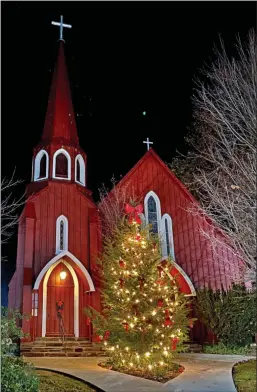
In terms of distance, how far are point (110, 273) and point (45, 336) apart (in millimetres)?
6687

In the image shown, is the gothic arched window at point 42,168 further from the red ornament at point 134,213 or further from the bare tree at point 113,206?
the red ornament at point 134,213

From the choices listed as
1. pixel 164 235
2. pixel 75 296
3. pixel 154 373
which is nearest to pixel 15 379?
pixel 154 373

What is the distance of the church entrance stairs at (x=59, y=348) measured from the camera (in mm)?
14258

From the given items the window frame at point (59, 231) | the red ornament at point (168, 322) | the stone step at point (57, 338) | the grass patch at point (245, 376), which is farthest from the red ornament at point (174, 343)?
the window frame at point (59, 231)

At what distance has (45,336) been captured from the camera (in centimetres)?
1557

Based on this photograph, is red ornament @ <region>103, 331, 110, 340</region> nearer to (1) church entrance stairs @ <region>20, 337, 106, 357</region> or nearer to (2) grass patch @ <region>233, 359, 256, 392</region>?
(2) grass patch @ <region>233, 359, 256, 392</region>

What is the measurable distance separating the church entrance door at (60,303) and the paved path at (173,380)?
154 inches

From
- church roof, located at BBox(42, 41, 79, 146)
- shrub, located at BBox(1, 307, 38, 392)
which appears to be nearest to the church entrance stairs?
shrub, located at BBox(1, 307, 38, 392)

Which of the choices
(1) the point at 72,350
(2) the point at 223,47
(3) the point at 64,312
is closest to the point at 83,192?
(3) the point at 64,312

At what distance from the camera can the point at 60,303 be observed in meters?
16.2

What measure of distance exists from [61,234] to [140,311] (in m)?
8.32

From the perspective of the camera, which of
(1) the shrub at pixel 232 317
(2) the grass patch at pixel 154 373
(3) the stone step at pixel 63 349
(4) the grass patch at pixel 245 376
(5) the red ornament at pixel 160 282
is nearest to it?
(4) the grass patch at pixel 245 376

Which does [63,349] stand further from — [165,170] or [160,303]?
[165,170]

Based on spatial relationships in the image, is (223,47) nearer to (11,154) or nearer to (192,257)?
(192,257)
